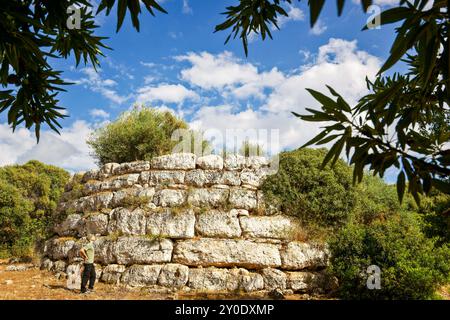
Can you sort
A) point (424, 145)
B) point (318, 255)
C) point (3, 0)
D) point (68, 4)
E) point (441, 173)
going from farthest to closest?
point (318, 255), point (68, 4), point (3, 0), point (424, 145), point (441, 173)

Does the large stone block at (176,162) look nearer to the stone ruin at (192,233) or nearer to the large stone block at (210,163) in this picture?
the stone ruin at (192,233)

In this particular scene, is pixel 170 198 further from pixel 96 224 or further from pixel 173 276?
pixel 96 224

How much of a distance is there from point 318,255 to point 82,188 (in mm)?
8270

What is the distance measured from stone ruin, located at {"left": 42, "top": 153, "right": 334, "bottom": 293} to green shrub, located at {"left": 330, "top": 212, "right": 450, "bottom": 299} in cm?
82

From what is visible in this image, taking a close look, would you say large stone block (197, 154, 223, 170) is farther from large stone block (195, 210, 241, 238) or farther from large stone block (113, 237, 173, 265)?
large stone block (113, 237, 173, 265)

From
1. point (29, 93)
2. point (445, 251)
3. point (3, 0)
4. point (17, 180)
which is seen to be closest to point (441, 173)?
point (3, 0)

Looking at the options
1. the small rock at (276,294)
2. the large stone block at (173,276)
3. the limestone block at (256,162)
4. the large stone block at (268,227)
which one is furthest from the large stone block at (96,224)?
the small rock at (276,294)

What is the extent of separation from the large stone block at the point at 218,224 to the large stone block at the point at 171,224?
243mm

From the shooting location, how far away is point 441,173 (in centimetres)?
151

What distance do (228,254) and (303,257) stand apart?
1.92m

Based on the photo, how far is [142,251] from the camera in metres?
9.02

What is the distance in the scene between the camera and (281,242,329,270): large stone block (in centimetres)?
873

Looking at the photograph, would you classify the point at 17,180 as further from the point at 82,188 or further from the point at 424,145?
the point at 424,145

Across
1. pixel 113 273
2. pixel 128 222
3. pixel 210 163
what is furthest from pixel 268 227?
pixel 113 273
